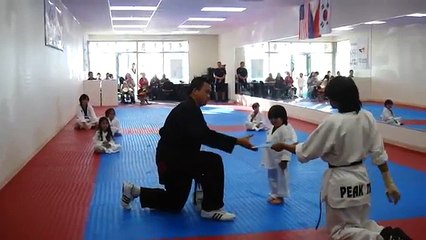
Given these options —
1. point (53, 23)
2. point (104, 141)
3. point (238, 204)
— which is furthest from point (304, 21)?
point (238, 204)

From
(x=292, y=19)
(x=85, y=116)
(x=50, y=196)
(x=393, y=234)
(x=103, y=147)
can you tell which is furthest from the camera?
(x=292, y=19)

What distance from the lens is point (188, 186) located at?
4.71 metres

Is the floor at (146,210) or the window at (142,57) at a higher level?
the window at (142,57)

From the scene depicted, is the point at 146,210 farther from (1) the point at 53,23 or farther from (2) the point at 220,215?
(1) the point at 53,23

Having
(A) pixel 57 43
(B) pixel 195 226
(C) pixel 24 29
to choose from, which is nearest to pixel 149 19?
(A) pixel 57 43

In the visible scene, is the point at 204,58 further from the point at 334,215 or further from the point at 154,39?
the point at 334,215

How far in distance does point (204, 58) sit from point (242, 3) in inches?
456

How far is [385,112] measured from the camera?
955 cm

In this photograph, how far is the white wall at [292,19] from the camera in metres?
8.89

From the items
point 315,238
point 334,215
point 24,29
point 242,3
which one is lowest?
point 315,238

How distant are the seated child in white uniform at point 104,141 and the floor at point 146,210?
181mm

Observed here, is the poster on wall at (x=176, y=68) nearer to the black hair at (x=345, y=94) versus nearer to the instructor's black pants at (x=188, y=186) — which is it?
the instructor's black pants at (x=188, y=186)

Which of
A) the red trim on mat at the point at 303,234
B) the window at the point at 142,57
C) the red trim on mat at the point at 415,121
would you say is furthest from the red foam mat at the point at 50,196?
the window at the point at 142,57

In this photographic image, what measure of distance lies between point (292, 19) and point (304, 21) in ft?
4.54
